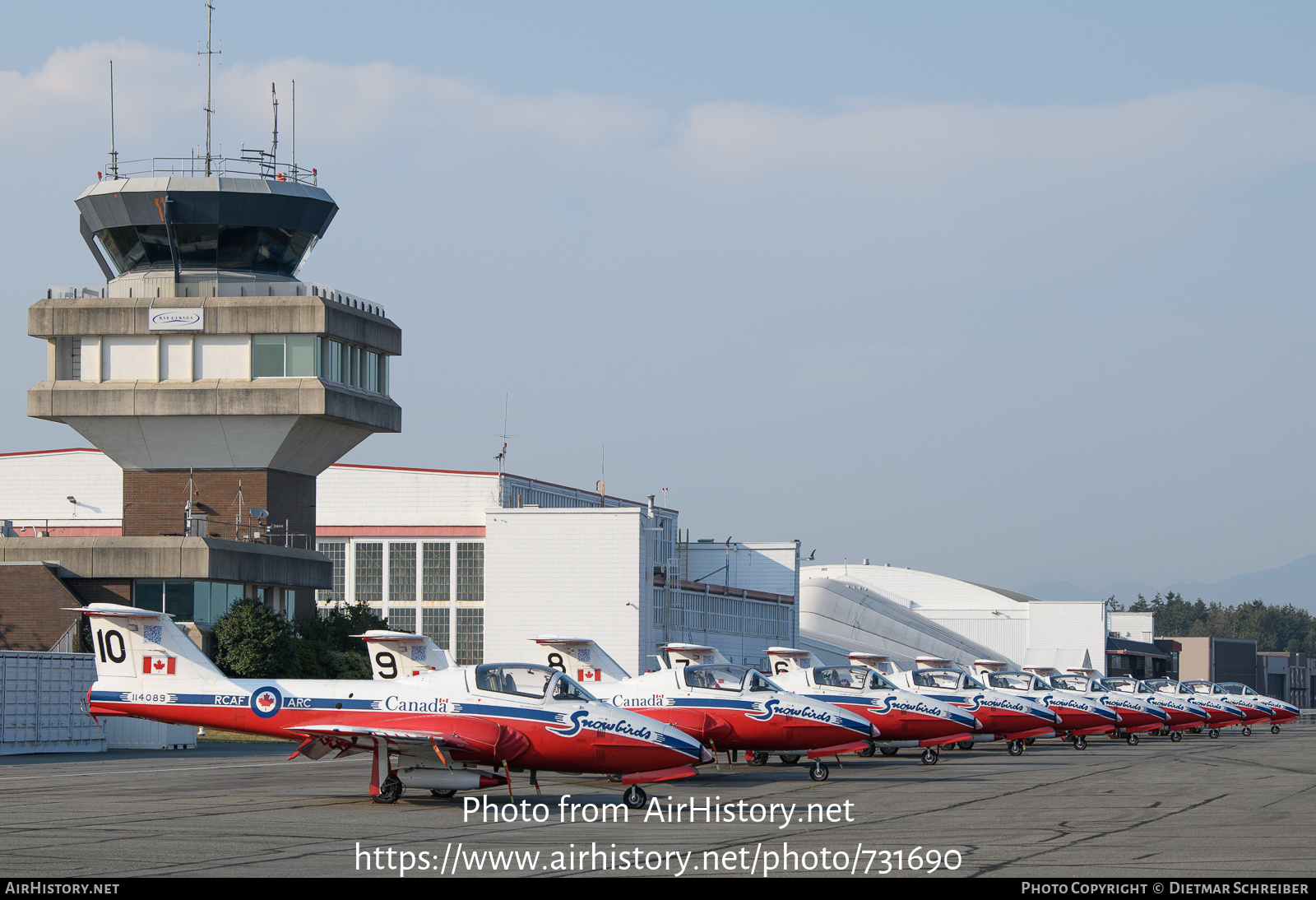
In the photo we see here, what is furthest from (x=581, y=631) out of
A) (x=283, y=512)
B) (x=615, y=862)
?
(x=615, y=862)

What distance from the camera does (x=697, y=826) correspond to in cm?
1864

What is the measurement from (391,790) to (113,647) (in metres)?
5.38

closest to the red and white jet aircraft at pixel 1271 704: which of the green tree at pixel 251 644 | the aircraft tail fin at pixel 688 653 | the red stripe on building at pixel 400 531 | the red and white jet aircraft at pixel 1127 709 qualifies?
the red and white jet aircraft at pixel 1127 709

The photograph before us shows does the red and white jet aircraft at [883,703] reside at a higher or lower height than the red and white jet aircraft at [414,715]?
lower

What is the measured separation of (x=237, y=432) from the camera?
166 ft

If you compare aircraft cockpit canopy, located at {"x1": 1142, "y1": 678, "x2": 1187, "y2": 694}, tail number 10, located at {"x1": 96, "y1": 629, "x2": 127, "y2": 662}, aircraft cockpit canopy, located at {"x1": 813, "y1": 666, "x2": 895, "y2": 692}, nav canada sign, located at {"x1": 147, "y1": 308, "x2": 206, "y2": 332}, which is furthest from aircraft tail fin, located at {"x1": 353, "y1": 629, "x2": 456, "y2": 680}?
aircraft cockpit canopy, located at {"x1": 1142, "y1": 678, "x2": 1187, "y2": 694}

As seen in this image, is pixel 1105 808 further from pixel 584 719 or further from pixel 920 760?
pixel 920 760

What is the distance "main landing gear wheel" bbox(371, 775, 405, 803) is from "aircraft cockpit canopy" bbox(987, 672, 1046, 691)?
76.7ft

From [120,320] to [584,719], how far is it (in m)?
34.5

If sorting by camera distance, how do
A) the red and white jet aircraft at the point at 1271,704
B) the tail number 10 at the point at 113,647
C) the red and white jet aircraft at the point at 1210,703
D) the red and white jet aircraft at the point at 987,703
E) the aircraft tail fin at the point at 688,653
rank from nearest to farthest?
the tail number 10 at the point at 113,647 → the aircraft tail fin at the point at 688,653 → the red and white jet aircraft at the point at 987,703 → the red and white jet aircraft at the point at 1210,703 → the red and white jet aircraft at the point at 1271,704

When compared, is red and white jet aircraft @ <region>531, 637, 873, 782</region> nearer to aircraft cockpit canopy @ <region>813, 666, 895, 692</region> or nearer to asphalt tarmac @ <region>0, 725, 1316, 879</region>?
asphalt tarmac @ <region>0, 725, 1316, 879</region>

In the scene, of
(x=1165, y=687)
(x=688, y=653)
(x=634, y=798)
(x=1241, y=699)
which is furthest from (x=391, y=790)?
(x=1241, y=699)

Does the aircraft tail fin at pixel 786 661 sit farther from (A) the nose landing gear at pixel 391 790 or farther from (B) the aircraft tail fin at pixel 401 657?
(A) the nose landing gear at pixel 391 790

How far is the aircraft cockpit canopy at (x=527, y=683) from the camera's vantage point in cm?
2228
